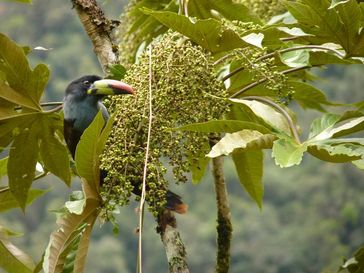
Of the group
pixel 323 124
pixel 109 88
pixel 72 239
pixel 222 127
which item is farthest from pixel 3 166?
pixel 323 124

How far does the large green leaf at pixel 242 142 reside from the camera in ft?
6.90

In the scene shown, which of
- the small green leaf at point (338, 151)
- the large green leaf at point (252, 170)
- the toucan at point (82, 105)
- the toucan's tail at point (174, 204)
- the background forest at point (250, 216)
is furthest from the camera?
the background forest at point (250, 216)

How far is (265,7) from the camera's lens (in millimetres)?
3268

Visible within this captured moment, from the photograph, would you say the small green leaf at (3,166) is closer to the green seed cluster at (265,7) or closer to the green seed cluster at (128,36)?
the green seed cluster at (128,36)

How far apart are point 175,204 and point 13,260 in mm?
594

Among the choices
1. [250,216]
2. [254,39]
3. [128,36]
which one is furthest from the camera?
[250,216]

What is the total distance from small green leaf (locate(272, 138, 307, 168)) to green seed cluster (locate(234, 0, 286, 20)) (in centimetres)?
111

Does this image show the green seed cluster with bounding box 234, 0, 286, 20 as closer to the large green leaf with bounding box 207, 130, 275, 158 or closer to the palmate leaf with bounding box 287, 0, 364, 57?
the palmate leaf with bounding box 287, 0, 364, 57

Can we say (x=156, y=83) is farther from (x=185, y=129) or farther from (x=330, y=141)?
(x=330, y=141)

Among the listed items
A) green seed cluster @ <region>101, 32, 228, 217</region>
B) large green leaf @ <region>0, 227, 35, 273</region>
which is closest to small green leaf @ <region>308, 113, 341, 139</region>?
green seed cluster @ <region>101, 32, 228, 217</region>

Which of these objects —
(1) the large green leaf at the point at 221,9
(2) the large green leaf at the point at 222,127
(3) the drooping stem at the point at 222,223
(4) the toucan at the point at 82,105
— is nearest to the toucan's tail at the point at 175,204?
(4) the toucan at the point at 82,105

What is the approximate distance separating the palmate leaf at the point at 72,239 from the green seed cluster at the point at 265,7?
1.17m

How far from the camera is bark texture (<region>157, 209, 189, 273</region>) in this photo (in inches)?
94.7

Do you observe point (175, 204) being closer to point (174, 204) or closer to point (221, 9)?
point (174, 204)
